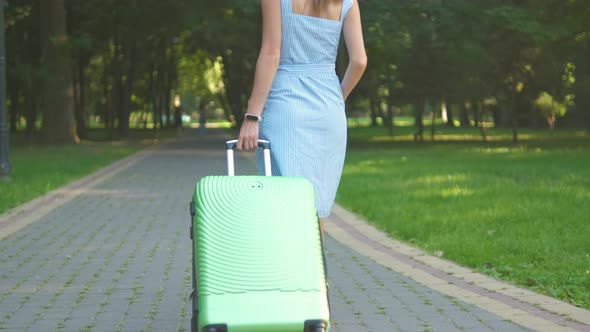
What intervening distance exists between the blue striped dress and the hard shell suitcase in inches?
17.3

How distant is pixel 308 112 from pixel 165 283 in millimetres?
2897

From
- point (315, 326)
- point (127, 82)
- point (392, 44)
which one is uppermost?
point (392, 44)

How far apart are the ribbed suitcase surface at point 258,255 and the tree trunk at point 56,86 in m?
28.0

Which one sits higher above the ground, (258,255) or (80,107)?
(258,255)

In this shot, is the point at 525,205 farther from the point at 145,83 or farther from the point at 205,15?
the point at 145,83

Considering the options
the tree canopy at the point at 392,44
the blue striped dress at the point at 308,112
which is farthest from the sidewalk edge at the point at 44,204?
the tree canopy at the point at 392,44

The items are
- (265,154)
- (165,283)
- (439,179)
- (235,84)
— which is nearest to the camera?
(265,154)

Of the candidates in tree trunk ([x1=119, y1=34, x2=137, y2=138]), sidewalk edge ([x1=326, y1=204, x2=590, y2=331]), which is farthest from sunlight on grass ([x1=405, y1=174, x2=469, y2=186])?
tree trunk ([x1=119, y1=34, x2=137, y2=138])

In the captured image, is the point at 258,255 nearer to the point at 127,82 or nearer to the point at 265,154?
the point at 265,154

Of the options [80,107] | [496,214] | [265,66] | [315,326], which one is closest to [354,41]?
[265,66]

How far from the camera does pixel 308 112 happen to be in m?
4.71

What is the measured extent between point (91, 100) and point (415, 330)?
71631 mm

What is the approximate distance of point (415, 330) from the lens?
555 cm

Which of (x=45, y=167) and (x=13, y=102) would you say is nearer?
(x=45, y=167)
